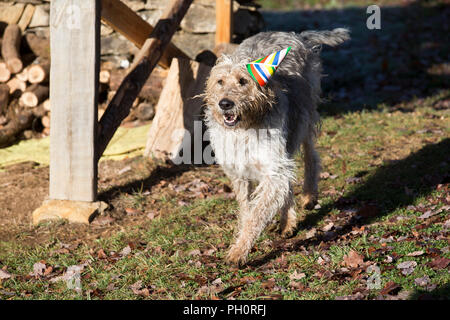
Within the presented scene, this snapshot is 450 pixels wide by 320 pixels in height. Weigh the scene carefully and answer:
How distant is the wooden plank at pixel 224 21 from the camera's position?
8.66 meters

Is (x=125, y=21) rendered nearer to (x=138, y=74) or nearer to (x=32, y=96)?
(x=138, y=74)

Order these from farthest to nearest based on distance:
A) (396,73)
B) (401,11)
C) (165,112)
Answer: (401,11)
(396,73)
(165,112)

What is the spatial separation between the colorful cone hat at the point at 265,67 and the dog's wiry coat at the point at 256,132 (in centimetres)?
8

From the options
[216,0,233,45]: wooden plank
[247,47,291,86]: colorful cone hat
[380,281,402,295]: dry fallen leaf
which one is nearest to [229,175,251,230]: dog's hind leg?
[247,47,291,86]: colorful cone hat

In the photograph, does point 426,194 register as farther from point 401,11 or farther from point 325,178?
point 401,11

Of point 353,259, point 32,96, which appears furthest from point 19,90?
point 353,259

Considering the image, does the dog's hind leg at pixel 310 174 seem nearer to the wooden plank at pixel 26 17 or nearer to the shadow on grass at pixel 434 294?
the shadow on grass at pixel 434 294

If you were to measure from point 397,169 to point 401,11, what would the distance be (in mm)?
13471

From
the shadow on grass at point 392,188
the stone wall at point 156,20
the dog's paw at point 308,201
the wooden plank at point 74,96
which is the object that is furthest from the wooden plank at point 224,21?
the dog's paw at point 308,201

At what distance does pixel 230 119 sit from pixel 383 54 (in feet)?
34.4

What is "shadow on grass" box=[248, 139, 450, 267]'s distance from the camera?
587 cm

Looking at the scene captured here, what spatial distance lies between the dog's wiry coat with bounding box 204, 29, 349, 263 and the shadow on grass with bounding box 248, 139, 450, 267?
1.25ft
